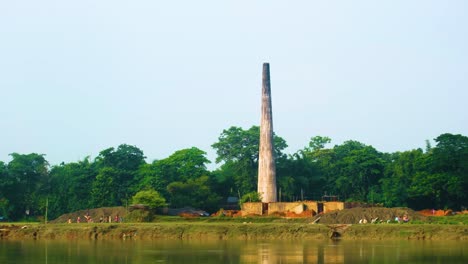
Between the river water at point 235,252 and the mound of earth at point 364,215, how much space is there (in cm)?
1329

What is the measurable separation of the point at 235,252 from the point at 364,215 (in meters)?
25.3

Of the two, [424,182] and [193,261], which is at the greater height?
[424,182]

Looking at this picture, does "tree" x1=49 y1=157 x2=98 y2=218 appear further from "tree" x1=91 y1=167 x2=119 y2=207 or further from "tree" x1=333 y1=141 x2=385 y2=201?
"tree" x1=333 y1=141 x2=385 y2=201

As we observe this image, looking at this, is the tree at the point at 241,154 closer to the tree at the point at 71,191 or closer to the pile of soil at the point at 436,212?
the tree at the point at 71,191

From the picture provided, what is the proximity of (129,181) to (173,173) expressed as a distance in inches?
203

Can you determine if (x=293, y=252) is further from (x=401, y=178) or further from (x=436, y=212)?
(x=401, y=178)

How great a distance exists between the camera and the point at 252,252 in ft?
147

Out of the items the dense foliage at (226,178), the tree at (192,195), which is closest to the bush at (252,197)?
the dense foliage at (226,178)

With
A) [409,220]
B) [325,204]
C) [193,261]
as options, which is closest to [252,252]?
[193,261]

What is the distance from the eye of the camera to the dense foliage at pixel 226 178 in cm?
8419

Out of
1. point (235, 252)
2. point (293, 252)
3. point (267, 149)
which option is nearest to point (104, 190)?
Answer: point (267, 149)

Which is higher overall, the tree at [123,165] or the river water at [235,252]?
the tree at [123,165]

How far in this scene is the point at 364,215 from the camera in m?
67.9

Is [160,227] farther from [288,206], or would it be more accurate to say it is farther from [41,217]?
[41,217]
